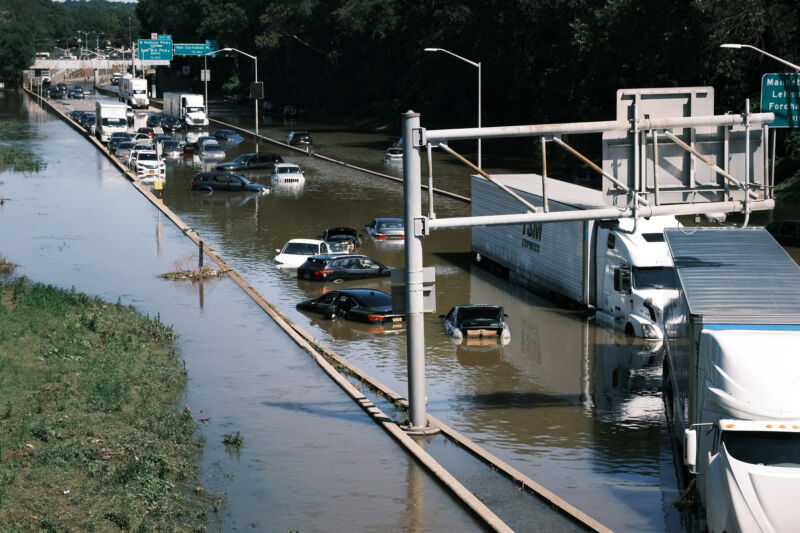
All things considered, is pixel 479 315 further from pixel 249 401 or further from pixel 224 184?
pixel 224 184

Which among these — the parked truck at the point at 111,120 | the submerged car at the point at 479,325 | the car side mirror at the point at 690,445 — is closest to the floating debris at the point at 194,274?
the submerged car at the point at 479,325

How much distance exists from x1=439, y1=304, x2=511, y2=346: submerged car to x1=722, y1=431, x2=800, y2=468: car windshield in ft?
56.4

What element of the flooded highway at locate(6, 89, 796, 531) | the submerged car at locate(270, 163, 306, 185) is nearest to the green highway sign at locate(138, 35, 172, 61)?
the submerged car at locate(270, 163, 306, 185)

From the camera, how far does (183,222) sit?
193 ft

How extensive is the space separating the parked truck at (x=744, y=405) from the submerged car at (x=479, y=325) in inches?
510

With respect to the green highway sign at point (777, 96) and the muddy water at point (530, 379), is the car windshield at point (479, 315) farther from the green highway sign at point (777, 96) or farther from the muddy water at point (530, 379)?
the green highway sign at point (777, 96)

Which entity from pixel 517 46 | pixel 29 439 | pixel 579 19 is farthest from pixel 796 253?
pixel 517 46

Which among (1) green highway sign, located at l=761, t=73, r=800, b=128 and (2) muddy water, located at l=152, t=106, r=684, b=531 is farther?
(1) green highway sign, located at l=761, t=73, r=800, b=128

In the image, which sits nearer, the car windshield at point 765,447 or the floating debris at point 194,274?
the car windshield at point 765,447

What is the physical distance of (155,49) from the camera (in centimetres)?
15300

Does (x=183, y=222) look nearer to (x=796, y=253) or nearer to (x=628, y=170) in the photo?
(x=796, y=253)

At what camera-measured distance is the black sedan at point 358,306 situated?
36688mm

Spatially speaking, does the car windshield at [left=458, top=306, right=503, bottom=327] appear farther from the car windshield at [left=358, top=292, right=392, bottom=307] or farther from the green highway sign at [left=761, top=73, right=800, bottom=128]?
the green highway sign at [left=761, top=73, right=800, bottom=128]

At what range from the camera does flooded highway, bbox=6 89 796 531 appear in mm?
20953
